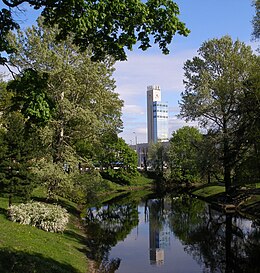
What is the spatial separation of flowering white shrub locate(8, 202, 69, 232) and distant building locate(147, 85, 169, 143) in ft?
474

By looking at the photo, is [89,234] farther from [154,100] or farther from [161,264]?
[154,100]

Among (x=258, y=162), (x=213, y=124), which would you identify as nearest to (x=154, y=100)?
(x=213, y=124)

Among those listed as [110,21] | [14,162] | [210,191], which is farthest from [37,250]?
[210,191]

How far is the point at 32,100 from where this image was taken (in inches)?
367

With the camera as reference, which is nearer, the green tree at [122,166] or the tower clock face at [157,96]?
the green tree at [122,166]

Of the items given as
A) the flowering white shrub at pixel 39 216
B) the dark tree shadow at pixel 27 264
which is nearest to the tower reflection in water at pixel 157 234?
the flowering white shrub at pixel 39 216

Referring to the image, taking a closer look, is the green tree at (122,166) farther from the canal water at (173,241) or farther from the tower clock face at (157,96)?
the tower clock face at (157,96)

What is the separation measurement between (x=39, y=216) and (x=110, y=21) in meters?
15.7

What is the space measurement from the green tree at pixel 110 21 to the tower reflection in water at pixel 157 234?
48.9ft

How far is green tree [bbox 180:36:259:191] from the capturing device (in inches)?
1501

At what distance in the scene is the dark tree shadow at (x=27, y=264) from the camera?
12.6m

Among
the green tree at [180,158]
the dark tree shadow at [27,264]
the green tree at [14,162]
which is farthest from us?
the green tree at [180,158]

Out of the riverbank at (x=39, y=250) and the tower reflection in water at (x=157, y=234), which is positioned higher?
the riverbank at (x=39, y=250)

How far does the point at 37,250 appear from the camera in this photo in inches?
660
